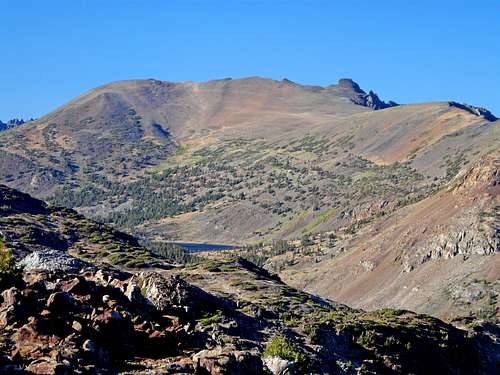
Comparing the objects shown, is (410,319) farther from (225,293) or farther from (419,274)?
(419,274)

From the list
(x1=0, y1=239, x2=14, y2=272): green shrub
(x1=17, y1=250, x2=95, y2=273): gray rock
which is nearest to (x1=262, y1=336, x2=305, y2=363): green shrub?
(x1=0, y1=239, x2=14, y2=272): green shrub

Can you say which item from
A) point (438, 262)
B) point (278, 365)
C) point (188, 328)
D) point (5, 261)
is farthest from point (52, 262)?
point (438, 262)

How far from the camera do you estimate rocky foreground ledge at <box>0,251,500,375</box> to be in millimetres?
32438

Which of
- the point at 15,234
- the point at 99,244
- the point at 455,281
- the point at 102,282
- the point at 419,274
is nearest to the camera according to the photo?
the point at 102,282

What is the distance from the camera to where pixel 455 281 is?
152m

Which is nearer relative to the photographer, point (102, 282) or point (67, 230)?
point (102, 282)

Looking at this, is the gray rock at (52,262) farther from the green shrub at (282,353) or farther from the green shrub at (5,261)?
the green shrub at (282,353)

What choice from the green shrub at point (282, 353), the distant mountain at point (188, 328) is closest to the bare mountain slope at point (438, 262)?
the distant mountain at point (188, 328)

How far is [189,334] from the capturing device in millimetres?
37906

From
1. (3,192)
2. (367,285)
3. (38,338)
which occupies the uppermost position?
(3,192)

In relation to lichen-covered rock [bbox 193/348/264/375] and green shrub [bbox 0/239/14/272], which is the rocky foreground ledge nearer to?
lichen-covered rock [bbox 193/348/264/375]

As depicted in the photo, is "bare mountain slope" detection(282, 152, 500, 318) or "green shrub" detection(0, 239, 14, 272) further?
"bare mountain slope" detection(282, 152, 500, 318)

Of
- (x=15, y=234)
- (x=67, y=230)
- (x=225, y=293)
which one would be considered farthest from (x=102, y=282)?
(x=67, y=230)

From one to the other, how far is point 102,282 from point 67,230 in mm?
72983
